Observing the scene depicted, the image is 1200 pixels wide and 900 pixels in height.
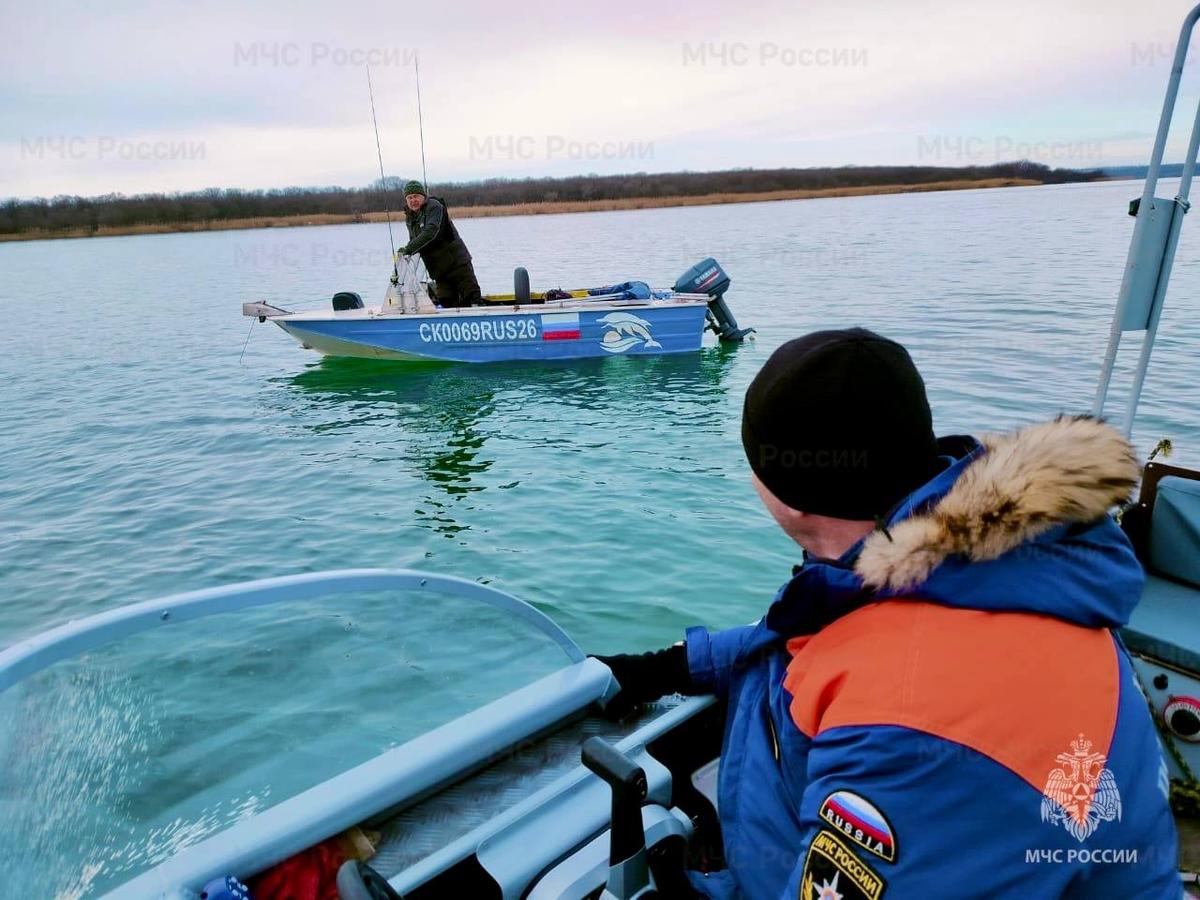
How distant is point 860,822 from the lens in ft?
3.38

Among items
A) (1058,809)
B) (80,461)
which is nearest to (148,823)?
(1058,809)

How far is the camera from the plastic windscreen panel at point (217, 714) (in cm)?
189

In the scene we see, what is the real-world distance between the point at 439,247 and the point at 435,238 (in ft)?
0.92

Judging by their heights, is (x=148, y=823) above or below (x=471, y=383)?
above

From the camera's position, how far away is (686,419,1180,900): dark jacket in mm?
968

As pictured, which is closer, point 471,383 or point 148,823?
point 148,823

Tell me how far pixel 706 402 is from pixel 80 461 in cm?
748

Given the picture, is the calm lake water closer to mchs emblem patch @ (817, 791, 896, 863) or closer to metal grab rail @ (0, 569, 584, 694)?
metal grab rail @ (0, 569, 584, 694)

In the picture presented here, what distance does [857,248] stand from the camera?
2975 cm

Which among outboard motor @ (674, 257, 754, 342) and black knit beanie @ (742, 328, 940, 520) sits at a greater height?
black knit beanie @ (742, 328, 940, 520)

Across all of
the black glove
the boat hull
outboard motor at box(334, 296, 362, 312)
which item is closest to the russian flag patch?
the boat hull

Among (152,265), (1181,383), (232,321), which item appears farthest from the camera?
(152,265)

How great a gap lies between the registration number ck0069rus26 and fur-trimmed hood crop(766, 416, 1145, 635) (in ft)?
35.8

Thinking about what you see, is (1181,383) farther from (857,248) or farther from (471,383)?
(857,248)
